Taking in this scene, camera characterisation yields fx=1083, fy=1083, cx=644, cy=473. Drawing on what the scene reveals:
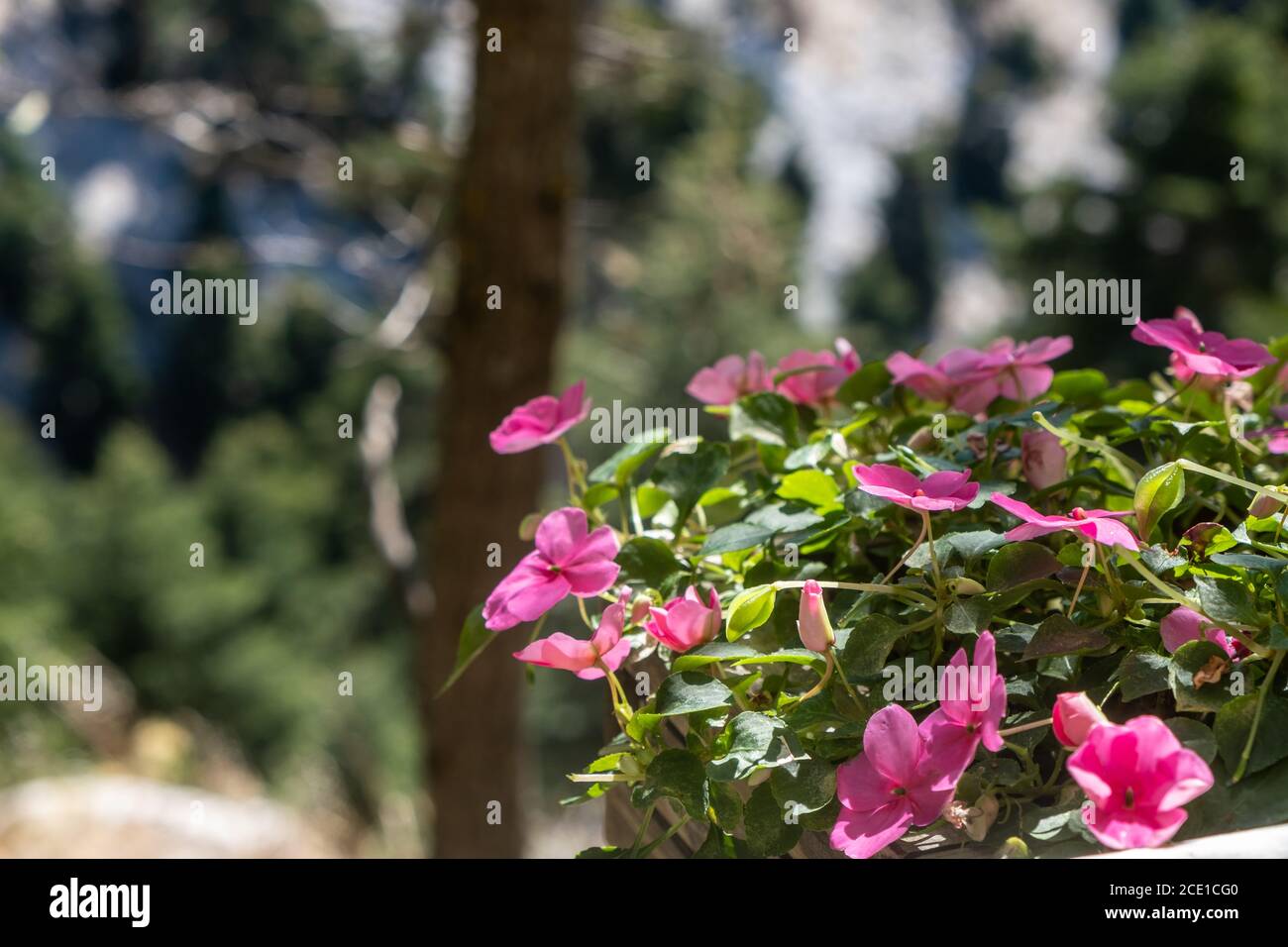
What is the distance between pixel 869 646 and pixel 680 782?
8 cm

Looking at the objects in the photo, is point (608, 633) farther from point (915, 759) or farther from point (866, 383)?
point (866, 383)

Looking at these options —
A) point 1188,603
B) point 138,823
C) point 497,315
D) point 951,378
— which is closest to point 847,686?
point 1188,603

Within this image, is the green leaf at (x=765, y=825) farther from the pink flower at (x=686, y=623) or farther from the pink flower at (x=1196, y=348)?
the pink flower at (x=1196, y=348)

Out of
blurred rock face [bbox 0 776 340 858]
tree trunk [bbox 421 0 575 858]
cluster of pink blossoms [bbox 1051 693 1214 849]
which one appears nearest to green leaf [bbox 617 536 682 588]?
cluster of pink blossoms [bbox 1051 693 1214 849]

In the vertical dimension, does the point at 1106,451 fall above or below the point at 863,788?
above

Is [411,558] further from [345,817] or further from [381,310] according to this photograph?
[381,310]

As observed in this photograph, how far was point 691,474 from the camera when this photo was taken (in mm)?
529

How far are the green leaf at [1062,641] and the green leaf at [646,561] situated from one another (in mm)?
168

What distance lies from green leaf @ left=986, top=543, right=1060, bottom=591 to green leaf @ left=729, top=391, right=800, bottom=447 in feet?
0.59

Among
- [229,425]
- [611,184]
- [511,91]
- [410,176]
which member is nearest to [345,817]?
[410,176]

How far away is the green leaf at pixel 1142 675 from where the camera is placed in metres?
0.37

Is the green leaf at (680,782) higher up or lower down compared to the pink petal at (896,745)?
lower down

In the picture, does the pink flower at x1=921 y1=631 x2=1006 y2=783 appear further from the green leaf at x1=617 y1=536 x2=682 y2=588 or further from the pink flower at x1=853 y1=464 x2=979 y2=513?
the green leaf at x1=617 y1=536 x2=682 y2=588

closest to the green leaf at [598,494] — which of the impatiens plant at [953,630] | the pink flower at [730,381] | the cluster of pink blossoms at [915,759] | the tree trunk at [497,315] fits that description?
the impatiens plant at [953,630]
